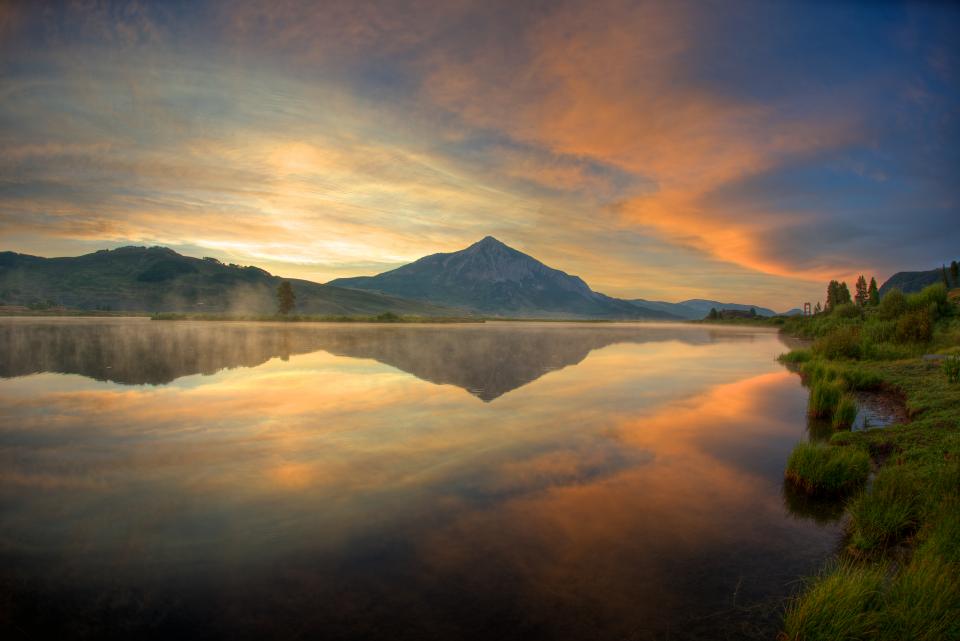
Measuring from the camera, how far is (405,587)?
599cm

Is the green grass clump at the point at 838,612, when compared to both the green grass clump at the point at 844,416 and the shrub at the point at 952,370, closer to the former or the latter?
the green grass clump at the point at 844,416

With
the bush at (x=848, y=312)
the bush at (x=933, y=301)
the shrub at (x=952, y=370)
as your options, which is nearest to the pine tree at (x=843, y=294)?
the bush at (x=848, y=312)

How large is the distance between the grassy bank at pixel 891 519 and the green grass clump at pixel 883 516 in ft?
0.05

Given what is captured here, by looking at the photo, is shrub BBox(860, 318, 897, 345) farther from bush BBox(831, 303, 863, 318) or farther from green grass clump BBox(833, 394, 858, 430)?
bush BBox(831, 303, 863, 318)

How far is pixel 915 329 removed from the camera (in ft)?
101

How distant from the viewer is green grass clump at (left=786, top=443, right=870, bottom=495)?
9.59 meters

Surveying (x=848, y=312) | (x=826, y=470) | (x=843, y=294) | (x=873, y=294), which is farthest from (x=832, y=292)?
(x=826, y=470)

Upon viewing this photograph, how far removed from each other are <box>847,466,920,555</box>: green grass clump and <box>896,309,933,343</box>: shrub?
2975 cm

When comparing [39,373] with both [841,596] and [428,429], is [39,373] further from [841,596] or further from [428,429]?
[841,596]

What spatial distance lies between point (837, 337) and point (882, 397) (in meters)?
15.4

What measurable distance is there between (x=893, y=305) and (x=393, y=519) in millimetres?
52762

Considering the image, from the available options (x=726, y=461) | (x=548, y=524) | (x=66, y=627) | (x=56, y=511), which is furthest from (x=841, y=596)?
(x=56, y=511)

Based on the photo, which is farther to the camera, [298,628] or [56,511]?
[56,511]

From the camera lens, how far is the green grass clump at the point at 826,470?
31.5ft
